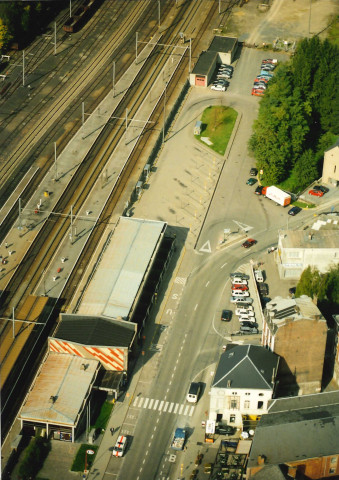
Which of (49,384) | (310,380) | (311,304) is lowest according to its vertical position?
(49,384)

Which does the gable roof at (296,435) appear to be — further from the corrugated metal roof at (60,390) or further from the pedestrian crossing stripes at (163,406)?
the corrugated metal roof at (60,390)

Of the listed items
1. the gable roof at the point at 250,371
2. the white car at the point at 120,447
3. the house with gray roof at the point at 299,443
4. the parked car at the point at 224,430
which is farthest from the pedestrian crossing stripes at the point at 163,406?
the house with gray roof at the point at 299,443

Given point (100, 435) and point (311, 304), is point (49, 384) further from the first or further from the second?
point (311, 304)

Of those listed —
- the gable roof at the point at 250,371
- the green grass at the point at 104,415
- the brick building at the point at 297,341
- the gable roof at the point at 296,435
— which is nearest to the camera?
the gable roof at the point at 296,435

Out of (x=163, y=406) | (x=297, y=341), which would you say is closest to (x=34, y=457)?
(x=163, y=406)

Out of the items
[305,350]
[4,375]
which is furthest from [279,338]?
[4,375]

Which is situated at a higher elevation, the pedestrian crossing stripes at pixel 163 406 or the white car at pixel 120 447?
the pedestrian crossing stripes at pixel 163 406

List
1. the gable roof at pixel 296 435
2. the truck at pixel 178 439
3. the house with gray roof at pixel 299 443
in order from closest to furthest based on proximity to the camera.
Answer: the house with gray roof at pixel 299 443 < the gable roof at pixel 296 435 < the truck at pixel 178 439
